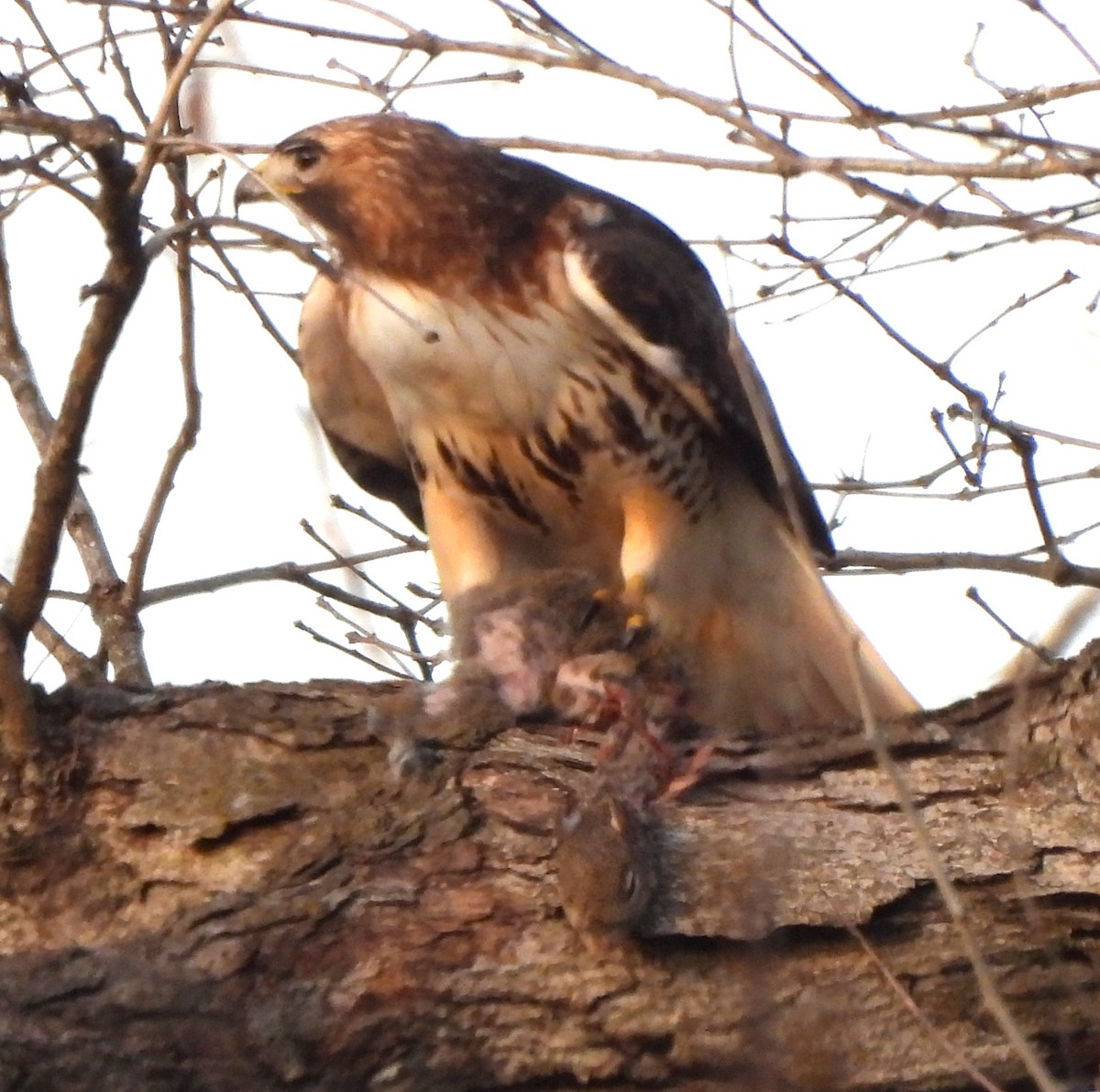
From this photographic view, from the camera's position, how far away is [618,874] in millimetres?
2463

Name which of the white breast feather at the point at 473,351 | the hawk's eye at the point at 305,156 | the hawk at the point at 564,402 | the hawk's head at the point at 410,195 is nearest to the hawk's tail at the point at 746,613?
the hawk at the point at 564,402

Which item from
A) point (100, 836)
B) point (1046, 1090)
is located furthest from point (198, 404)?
point (1046, 1090)

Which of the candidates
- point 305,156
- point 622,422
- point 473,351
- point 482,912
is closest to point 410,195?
point 305,156

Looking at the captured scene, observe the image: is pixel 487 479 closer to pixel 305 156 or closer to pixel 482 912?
pixel 305 156

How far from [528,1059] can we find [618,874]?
29 cm

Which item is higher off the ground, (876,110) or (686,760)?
(876,110)

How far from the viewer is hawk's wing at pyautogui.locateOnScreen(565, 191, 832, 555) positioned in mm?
3666

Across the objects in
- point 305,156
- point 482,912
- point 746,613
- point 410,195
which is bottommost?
point 482,912

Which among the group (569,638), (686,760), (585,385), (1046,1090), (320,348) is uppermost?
(320,348)

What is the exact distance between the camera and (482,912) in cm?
250

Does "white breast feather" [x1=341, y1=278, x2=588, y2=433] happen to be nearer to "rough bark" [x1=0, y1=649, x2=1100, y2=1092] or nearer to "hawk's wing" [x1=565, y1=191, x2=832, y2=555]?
"hawk's wing" [x1=565, y1=191, x2=832, y2=555]

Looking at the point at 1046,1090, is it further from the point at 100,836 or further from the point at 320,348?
the point at 320,348

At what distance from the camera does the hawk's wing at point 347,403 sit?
397 centimetres

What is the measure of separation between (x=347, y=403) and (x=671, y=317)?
2.87 feet
